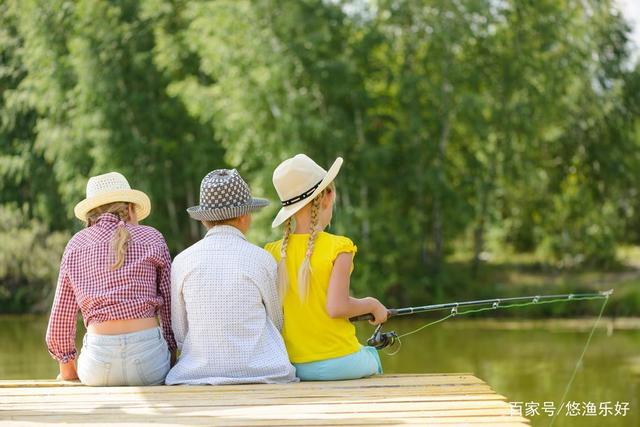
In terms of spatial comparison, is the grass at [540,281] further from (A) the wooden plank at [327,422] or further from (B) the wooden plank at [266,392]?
(A) the wooden plank at [327,422]

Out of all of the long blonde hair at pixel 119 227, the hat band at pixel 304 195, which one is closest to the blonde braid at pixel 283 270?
the hat band at pixel 304 195

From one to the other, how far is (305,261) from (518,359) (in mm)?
6927

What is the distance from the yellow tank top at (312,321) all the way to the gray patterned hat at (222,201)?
0.21 metres

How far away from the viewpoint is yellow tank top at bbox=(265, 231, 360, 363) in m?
3.82

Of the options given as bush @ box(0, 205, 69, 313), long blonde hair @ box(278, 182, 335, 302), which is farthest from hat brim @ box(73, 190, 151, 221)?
bush @ box(0, 205, 69, 313)

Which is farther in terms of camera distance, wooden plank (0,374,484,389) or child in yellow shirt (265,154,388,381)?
child in yellow shirt (265,154,388,381)

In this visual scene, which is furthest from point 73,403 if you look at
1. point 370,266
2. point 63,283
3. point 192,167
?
point 192,167

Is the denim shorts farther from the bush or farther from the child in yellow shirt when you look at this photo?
the bush

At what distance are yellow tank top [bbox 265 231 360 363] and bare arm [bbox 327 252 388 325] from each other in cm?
5

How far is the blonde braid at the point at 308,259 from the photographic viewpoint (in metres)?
3.77

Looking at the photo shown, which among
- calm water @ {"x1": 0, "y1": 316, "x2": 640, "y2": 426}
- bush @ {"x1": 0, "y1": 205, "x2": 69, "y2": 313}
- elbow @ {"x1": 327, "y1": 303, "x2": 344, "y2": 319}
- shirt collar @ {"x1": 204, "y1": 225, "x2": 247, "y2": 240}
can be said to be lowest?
calm water @ {"x1": 0, "y1": 316, "x2": 640, "y2": 426}

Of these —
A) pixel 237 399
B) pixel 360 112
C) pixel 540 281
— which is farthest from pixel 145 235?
pixel 540 281

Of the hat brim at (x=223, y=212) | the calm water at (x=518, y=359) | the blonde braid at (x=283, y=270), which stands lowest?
the calm water at (x=518, y=359)

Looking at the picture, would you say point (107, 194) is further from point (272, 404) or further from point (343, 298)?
point (272, 404)
